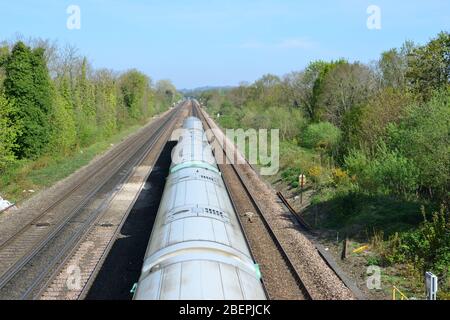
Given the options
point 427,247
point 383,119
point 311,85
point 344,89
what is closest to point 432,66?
point 383,119

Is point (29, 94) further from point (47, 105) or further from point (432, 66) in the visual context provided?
point (432, 66)

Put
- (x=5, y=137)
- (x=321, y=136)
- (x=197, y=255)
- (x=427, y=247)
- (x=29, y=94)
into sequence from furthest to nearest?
(x=321, y=136)
(x=29, y=94)
(x=5, y=137)
(x=427, y=247)
(x=197, y=255)

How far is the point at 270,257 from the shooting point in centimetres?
1358

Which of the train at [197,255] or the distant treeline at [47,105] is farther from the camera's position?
the distant treeline at [47,105]

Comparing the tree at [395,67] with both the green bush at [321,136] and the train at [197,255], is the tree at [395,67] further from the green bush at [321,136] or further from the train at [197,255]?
the train at [197,255]

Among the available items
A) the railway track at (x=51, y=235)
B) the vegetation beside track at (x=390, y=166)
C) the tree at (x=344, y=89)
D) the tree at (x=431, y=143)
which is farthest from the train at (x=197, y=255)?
the tree at (x=344, y=89)

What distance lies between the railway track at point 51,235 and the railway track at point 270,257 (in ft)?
19.3

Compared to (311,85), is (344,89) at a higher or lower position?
lower

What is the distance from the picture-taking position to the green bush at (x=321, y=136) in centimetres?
3099

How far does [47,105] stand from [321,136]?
62.0ft

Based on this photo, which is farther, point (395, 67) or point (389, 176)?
point (395, 67)

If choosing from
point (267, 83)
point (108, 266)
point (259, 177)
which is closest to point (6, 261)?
point (108, 266)

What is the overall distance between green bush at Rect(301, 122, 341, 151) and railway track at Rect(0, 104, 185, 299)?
1385 centimetres

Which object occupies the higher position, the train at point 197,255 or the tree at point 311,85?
the tree at point 311,85
